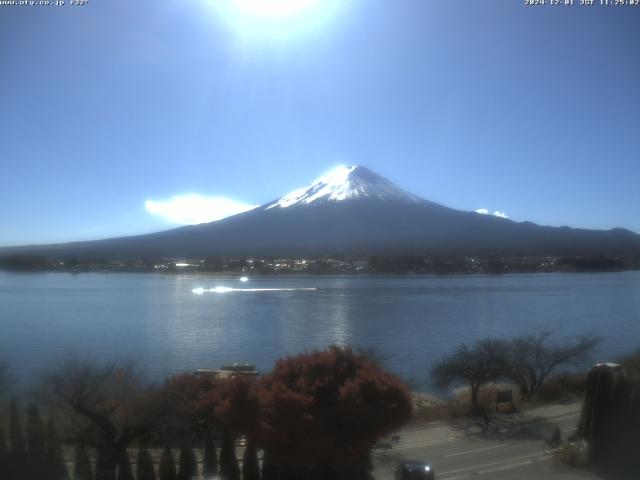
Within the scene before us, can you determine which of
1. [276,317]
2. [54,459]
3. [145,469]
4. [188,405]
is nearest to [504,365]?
[188,405]

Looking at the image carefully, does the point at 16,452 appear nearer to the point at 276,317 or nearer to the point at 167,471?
the point at 167,471

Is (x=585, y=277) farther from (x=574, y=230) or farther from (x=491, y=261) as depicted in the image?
(x=574, y=230)

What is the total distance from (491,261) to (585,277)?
20.0 feet

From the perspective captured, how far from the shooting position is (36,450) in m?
5.09

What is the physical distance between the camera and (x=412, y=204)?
196 ft

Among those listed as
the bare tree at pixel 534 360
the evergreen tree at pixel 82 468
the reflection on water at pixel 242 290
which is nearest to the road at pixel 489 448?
the evergreen tree at pixel 82 468

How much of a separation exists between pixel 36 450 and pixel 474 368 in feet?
26.0

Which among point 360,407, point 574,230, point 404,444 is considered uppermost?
point 574,230

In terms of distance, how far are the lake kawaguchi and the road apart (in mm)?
3927

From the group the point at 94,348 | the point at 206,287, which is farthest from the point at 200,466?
the point at 206,287

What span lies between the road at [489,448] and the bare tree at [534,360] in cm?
277

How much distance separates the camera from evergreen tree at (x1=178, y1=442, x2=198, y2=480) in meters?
5.40

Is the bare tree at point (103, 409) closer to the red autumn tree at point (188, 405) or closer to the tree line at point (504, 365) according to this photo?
the red autumn tree at point (188, 405)

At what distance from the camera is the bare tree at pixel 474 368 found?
11.1 meters
